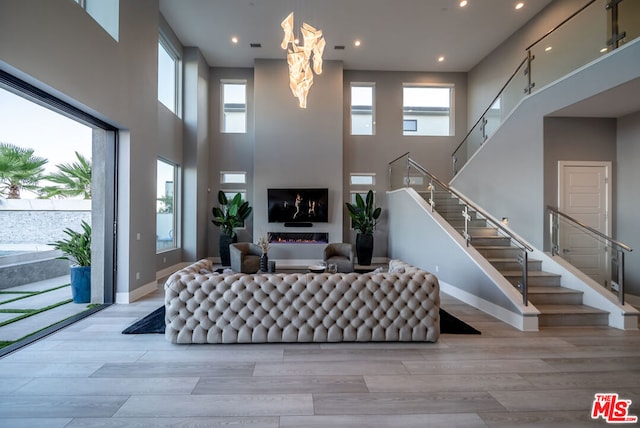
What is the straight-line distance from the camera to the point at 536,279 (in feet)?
16.0

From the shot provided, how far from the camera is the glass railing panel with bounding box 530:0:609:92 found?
14.8ft

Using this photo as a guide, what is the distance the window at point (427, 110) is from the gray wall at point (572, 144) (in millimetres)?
4406

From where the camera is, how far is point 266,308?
3.39 metres

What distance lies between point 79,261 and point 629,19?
9018 mm

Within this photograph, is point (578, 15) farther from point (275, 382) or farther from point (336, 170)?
point (275, 382)

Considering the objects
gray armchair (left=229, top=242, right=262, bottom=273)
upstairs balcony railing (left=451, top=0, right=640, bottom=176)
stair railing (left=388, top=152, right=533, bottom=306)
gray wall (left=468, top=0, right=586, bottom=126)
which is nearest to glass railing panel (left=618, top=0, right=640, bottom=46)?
upstairs balcony railing (left=451, top=0, right=640, bottom=176)

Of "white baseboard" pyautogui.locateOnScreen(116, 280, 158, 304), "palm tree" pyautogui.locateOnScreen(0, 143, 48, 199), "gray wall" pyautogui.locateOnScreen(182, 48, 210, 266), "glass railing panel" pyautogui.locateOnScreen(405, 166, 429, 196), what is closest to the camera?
"palm tree" pyautogui.locateOnScreen(0, 143, 48, 199)

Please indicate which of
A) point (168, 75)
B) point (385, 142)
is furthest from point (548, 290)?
point (168, 75)

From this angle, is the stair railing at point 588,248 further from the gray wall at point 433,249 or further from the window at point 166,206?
the window at point 166,206

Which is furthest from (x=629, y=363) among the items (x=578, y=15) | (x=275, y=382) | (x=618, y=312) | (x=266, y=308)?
(x=578, y=15)

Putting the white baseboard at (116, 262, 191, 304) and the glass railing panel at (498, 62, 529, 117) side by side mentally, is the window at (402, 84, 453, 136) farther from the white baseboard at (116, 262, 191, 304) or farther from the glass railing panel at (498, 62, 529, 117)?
the white baseboard at (116, 262, 191, 304)

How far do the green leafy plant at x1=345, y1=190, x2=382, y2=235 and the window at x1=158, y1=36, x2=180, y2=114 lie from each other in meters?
5.58

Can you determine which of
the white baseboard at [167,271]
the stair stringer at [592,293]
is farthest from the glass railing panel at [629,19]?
the white baseboard at [167,271]

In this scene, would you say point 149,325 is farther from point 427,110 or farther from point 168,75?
point 427,110
